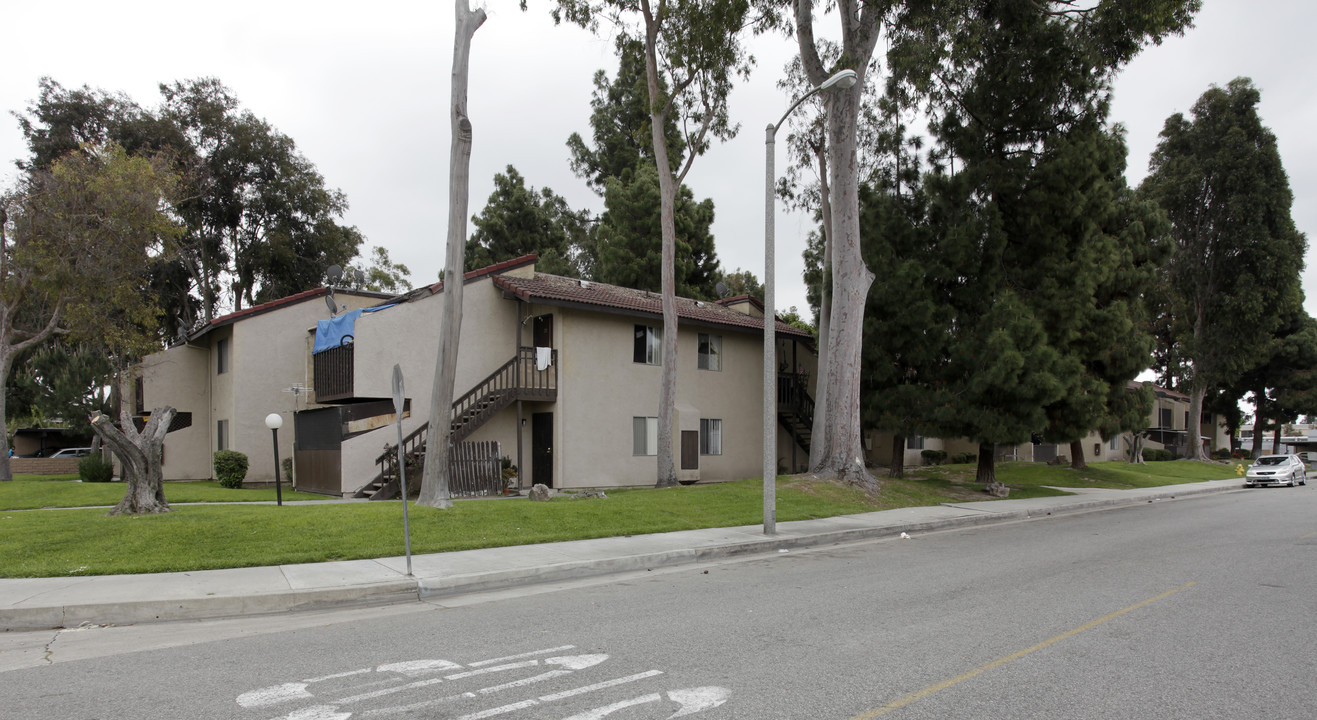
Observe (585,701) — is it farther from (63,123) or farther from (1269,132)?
(1269,132)

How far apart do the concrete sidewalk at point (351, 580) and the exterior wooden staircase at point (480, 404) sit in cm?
827

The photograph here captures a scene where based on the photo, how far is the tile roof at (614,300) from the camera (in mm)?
21828

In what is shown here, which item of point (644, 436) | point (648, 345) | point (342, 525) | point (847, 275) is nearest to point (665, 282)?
point (648, 345)

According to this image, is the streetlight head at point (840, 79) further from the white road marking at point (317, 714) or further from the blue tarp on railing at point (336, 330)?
the blue tarp on railing at point (336, 330)

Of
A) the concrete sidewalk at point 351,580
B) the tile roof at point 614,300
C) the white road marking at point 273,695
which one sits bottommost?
the concrete sidewalk at point 351,580

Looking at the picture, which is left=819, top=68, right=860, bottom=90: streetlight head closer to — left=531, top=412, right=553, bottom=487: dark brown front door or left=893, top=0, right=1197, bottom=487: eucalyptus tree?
left=893, top=0, right=1197, bottom=487: eucalyptus tree

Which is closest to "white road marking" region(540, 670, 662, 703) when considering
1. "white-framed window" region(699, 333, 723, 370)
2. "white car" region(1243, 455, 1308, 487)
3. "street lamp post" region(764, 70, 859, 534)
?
"street lamp post" region(764, 70, 859, 534)

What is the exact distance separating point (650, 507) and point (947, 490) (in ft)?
36.4

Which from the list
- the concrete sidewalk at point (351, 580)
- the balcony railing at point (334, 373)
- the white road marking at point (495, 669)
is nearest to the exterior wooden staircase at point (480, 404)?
the balcony railing at point (334, 373)

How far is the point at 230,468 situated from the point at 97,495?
339cm

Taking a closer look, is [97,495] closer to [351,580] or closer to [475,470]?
[475,470]

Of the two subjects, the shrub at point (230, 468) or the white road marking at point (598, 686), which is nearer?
the white road marking at point (598, 686)

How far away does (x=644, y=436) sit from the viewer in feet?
80.1

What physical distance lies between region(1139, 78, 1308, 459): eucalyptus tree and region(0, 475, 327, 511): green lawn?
132 ft
